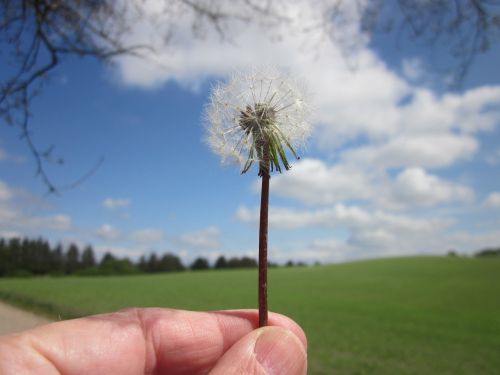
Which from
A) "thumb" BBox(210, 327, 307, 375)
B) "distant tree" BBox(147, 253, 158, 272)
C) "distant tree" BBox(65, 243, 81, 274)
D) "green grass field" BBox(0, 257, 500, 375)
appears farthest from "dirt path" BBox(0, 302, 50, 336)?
"distant tree" BBox(147, 253, 158, 272)

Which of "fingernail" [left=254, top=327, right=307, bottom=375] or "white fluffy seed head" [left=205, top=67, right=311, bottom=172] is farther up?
"white fluffy seed head" [left=205, top=67, right=311, bottom=172]

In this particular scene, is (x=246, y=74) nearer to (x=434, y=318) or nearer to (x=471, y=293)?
(x=434, y=318)

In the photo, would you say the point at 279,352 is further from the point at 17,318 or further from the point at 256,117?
the point at 17,318

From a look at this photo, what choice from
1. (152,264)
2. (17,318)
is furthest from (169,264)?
(17,318)

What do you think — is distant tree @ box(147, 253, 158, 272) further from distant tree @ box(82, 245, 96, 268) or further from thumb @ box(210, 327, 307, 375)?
thumb @ box(210, 327, 307, 375)

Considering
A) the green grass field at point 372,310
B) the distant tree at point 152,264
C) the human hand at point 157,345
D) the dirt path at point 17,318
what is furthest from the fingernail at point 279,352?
the distant tree at point 152,264

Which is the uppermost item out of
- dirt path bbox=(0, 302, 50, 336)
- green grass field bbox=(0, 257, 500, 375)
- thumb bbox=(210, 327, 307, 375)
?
thumb bbox=(210, 327, 307, 375)

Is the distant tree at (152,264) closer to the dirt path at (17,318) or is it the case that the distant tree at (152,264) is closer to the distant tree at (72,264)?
the distant tree at (72,264)

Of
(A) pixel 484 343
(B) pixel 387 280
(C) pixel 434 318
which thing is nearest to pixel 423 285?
(B) pixel 387 280
